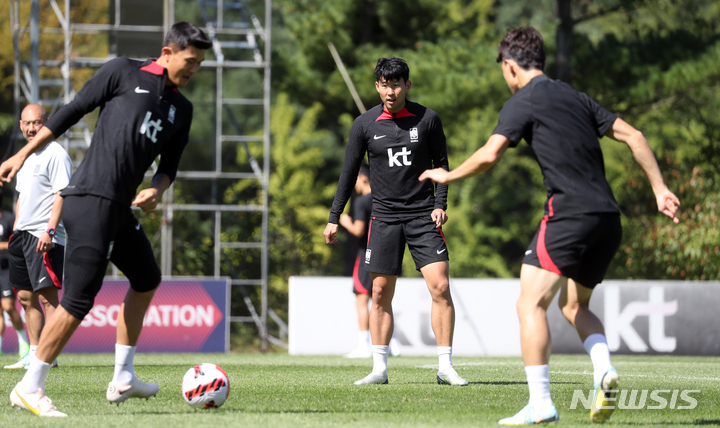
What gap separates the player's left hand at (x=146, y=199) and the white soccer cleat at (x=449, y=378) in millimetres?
2609

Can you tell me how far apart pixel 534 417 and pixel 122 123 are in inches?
102

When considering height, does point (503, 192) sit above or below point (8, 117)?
A: below

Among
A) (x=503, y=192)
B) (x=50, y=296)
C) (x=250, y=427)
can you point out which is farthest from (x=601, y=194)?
(x=503, y=192)

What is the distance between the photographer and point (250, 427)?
391 centimetres

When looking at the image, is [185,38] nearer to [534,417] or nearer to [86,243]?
[86,243]

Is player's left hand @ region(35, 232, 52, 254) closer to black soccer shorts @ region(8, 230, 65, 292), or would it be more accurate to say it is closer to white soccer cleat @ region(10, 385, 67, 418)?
black soccer shorts @ region(8, 230, 65, 292)

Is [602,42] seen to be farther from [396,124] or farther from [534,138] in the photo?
[534,138]

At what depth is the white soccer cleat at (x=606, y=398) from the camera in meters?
4.08

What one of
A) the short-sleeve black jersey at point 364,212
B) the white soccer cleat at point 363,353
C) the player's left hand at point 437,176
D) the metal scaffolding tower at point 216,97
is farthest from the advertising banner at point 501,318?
the player's left hand at point 437,176

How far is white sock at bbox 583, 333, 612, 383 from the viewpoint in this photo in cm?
428

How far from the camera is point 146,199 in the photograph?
4348mm

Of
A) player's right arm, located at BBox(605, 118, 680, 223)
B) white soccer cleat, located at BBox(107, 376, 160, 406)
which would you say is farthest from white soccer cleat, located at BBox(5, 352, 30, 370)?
player's right arm, located at BBox(605, 118, 680, 223)

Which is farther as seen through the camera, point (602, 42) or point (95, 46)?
point (95, 46)

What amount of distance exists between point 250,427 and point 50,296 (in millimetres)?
3679
